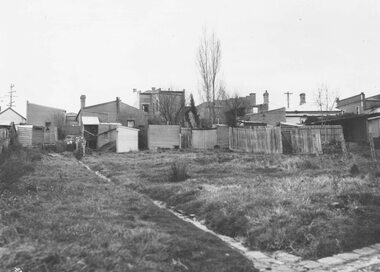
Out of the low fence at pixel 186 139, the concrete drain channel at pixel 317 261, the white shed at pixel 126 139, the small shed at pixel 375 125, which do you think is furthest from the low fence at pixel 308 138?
the concrete drain channel at pixel 317 261

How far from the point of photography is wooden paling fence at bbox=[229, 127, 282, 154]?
25.1m

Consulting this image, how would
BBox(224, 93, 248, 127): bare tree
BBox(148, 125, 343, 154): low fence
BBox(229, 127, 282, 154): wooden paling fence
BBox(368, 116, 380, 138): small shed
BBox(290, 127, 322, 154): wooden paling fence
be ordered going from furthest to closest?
BBox(224, 93, 248, 127): bare tree → BBox(368, 116, 380, 138): small shed → BBox(229, 127, 282, 154): wooden paling fence → BBox(148, 125, 343, 154): low fence → BBox(290, 127, 322, 154): wooden paling fence

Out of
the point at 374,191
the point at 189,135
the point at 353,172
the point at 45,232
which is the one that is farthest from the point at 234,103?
the point at 45,232

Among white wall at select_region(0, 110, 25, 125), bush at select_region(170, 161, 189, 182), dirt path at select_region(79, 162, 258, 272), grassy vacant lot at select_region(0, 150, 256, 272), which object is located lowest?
dirt path at select_region(79, 162, 258, 272)

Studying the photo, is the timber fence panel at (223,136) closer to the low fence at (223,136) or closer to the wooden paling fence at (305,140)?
the low fence at (223,136)

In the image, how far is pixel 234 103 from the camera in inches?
1992

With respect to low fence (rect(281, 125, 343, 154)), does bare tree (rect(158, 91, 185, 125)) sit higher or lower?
higher

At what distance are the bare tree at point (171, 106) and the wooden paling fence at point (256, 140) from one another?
17.6 m

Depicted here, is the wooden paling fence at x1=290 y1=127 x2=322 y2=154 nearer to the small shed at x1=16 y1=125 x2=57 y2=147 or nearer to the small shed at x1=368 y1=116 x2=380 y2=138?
the small shed at x1=368 y1=116 x2=380 y2=138

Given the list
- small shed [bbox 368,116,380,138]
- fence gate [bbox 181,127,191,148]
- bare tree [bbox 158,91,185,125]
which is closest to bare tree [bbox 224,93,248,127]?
bare tree [bbox 158,91,185,125]

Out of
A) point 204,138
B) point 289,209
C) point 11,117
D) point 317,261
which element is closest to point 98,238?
point 317,261

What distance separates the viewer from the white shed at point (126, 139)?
112 ft

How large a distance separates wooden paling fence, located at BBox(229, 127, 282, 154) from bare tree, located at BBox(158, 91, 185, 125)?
17.6m

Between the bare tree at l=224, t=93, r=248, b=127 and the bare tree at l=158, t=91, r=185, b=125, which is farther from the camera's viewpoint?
the bare tree at l=158, t=91, r=185, b=125
